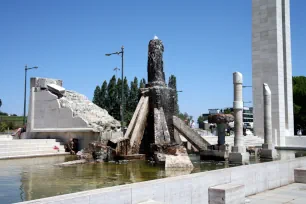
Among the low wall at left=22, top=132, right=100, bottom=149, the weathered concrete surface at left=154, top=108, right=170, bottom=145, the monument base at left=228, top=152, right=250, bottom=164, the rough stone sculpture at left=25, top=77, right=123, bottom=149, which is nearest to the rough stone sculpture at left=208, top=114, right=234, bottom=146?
the monument base at left=228, top=152, right=250, bottom=164

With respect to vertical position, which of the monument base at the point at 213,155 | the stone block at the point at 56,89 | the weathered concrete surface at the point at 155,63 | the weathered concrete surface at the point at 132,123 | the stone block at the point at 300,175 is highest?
the weathered concrete surface at the point at 155,63

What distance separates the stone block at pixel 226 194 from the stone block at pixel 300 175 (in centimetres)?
435

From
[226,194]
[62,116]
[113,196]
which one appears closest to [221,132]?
[62,116]

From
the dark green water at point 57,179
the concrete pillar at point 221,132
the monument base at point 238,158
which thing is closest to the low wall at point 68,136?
the dark green water at point 57,179

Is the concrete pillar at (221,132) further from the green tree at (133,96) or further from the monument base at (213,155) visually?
the green tree at (133,96)

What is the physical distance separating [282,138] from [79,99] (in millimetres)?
16041

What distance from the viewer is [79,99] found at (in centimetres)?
1744

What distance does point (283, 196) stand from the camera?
735 cm

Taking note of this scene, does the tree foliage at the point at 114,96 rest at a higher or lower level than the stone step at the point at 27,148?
higher

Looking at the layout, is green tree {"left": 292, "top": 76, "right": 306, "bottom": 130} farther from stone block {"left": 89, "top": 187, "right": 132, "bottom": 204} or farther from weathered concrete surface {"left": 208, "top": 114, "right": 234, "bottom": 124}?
stone block {"left": 89, "top": 187, "right": 132, "bottom": 204}

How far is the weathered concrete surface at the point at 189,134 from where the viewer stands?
45.8 ft

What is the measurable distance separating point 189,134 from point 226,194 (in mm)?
8692

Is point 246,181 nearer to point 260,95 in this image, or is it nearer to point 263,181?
point 263,181

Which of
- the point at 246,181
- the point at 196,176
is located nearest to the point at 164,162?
the point at 246,181
